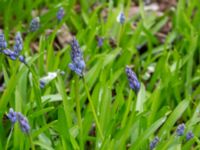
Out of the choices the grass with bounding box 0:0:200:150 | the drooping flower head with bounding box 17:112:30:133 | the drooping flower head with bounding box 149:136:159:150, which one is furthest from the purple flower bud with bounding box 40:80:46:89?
the drooping flower head with bounding box 17:112:30:133

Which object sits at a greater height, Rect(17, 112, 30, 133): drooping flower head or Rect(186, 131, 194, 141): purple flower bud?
Rect(17, 112, 30, 133): drooping flower head

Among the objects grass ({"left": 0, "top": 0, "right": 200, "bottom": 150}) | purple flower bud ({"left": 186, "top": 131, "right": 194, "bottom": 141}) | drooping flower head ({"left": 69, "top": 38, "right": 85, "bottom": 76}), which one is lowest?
purple flower bud ({"left": 186, "top": 131, "right": 194, "bottom": 141})

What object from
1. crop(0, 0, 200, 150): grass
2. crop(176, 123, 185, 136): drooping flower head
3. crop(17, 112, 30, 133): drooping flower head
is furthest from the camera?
crop(0, 0, 200, 150): grass

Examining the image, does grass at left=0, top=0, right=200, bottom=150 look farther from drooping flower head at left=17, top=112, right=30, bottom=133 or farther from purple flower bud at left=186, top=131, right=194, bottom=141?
drooping flower head at left=17, top=112, right=30, bottom=133

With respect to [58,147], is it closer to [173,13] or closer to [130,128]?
[130,128]

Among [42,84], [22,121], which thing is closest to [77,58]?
[22,121]

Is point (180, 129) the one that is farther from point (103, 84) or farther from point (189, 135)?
point (103, 84)
